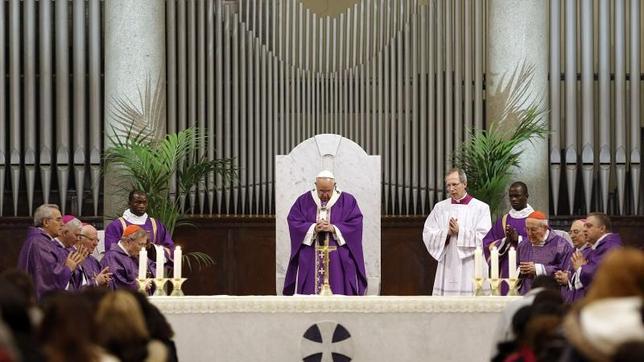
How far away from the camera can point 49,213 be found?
998 cm

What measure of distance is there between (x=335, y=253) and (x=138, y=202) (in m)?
1.94

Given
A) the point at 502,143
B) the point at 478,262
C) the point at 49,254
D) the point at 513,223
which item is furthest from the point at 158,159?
the point at 478,262

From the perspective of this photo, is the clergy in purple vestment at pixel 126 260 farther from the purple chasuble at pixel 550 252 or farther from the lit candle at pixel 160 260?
the purple chasuble at pixel 550 252

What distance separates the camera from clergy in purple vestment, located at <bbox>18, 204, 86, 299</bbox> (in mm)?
9648

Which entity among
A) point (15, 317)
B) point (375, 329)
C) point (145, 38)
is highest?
point (145, 38)

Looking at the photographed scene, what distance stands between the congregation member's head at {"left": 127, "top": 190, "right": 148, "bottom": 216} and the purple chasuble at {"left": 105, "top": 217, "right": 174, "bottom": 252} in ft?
0.39

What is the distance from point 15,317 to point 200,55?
376 inches

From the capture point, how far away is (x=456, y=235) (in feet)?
37.8

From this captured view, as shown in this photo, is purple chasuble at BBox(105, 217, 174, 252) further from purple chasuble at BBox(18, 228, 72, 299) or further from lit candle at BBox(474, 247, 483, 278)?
lit candle at BBox(474, 247, 483, 278)

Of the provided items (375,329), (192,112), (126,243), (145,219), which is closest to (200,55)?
(192,112)

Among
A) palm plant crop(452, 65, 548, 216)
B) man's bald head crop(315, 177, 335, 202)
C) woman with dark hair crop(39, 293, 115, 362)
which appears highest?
palm plant crop(452, 65, 548, 216)

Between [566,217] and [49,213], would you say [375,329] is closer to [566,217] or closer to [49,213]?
[49,213]

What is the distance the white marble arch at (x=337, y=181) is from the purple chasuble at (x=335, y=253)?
2.05ft

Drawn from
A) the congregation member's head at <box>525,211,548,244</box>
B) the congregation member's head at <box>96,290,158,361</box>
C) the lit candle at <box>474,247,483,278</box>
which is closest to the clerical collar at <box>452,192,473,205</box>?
the congregation member's head at <box>525,211,548,244</box>
